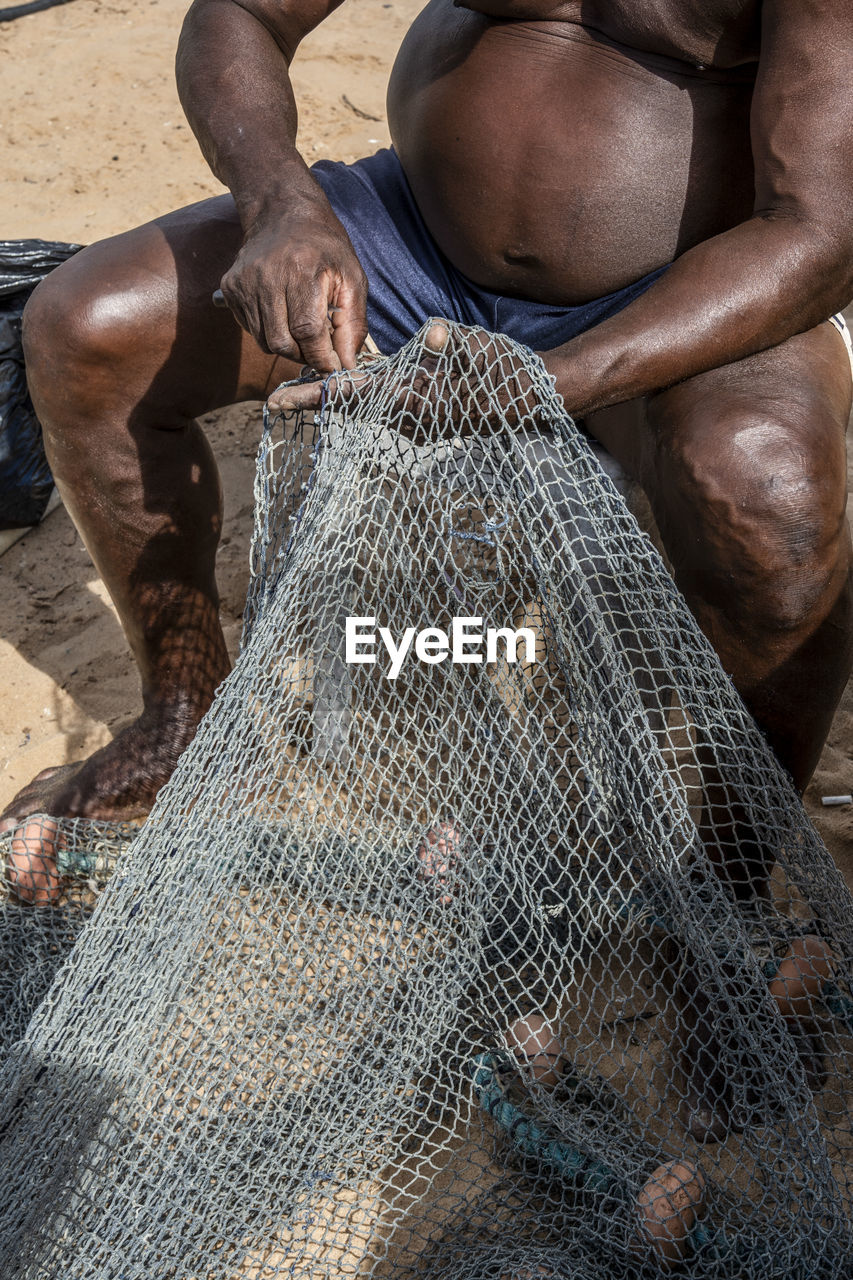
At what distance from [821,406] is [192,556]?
53.7 inches

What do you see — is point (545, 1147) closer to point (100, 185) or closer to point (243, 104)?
point (243, 104)

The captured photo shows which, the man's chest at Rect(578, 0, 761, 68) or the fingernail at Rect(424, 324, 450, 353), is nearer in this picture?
the fingernail at Rect(424, 324, 450, 353)

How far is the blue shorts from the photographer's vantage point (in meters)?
2.31

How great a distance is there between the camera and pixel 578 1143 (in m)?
1.75

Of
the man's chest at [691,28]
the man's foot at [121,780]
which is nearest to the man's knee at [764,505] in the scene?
the man's chest at [691,28]

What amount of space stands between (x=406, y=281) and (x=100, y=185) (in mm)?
3403

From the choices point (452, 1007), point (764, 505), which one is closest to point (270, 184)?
point (764, 505)

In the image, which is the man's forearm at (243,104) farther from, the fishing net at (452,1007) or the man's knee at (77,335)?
the fishing net at (452,1007)

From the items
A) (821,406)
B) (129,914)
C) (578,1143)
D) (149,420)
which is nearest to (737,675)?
(821,406)

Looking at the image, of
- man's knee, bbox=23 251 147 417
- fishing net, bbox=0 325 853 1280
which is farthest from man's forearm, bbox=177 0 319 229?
fishing net, bbox=0 325 853 1280

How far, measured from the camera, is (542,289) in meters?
2.25

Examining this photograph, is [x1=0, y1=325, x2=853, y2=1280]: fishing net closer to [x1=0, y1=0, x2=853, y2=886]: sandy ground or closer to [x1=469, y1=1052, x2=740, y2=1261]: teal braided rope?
[x1=469, y1=1052, x2=740, y2=1261]: teal braided rope

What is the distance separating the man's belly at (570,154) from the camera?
6.81ft

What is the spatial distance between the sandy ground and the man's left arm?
1216 millimetres
